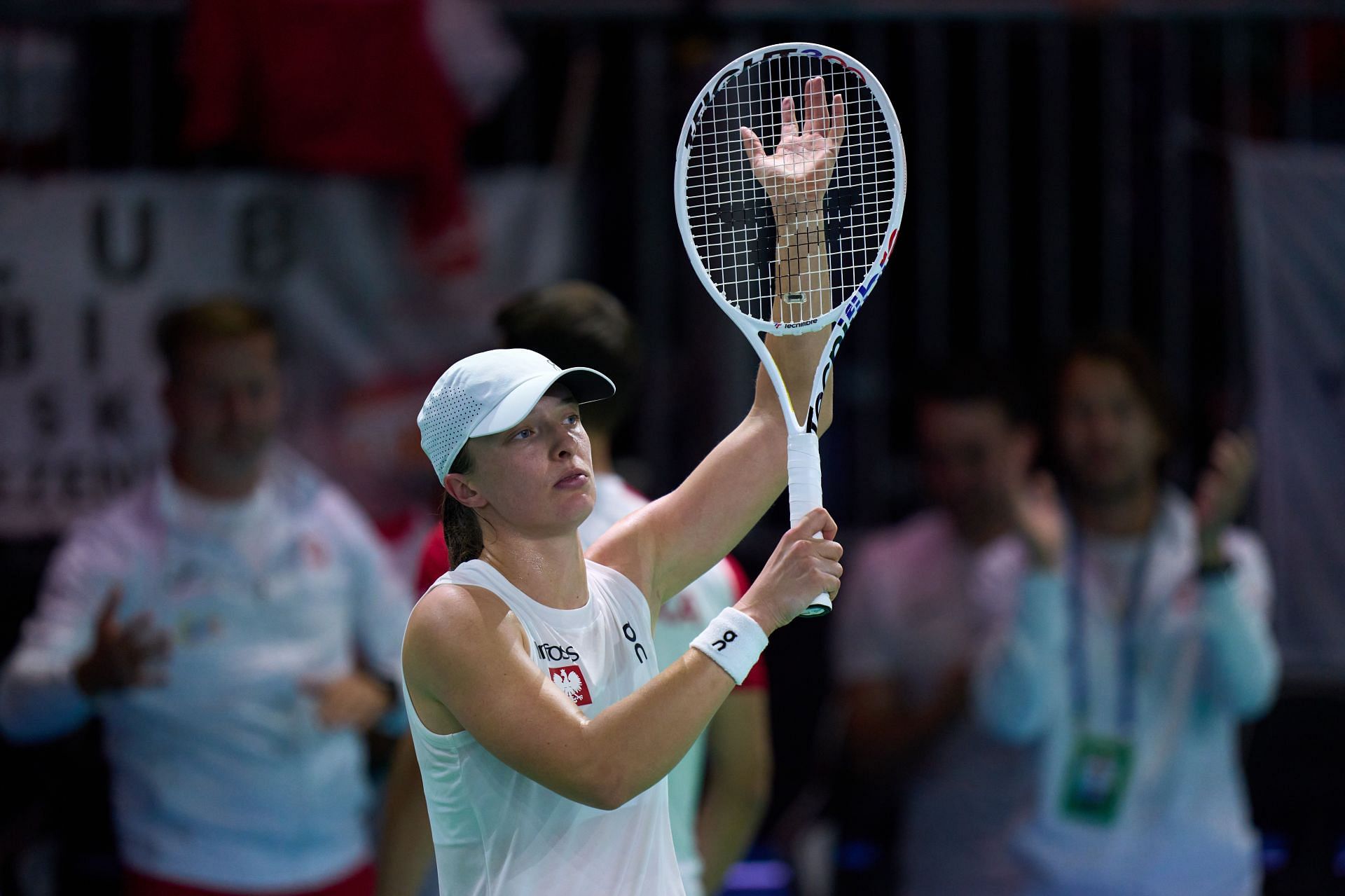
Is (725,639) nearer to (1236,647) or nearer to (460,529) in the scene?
(460,529)

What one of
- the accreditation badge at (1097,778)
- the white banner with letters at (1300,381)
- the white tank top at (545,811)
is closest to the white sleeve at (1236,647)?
the accreditation badge at (1097,778)

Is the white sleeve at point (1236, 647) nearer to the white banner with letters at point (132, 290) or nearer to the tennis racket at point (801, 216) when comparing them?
the tennis racket at point (801, 216)

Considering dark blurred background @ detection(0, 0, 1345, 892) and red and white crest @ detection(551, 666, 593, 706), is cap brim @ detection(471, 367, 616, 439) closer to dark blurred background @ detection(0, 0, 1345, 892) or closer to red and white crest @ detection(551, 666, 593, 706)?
red and white crest @ detection(551, 666, 593, 706)

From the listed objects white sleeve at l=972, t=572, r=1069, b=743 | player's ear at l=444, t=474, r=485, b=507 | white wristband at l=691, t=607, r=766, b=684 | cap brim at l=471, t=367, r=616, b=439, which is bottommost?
white sleeve at l=972, t=572, r=1069, b=743

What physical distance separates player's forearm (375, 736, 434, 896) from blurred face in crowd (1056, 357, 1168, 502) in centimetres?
223

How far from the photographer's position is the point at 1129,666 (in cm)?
422

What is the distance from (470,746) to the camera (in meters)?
2.02

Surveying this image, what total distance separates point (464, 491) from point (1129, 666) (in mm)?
2659

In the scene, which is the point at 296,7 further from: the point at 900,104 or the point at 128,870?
the point at 128,870

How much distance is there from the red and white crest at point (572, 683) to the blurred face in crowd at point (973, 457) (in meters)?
2.53

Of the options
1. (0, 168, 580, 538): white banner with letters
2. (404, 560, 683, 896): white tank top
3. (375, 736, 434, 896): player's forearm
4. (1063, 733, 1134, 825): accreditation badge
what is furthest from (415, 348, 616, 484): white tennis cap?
(0, 168, 580, 538): white banner with letters

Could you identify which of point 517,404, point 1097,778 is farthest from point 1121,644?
point 517,404

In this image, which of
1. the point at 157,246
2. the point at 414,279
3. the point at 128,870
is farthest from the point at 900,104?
the point at 128,870

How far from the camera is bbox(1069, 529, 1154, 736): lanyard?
4211 mm
